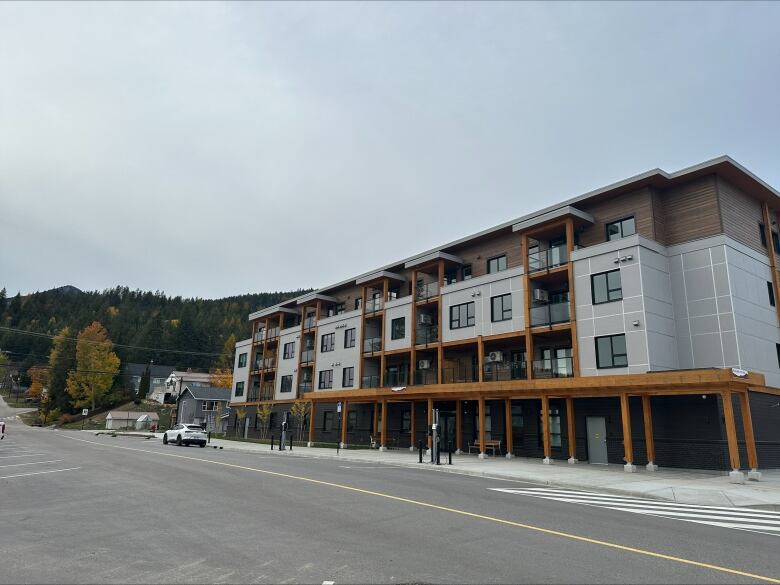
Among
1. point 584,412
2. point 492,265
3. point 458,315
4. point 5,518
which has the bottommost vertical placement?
point 5,518

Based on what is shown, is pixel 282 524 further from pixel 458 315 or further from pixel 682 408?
pixel 458 315

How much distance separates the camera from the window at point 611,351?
25.2 m

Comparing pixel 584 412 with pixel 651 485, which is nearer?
pixel 651 485

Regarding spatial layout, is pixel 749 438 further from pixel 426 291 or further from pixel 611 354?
pixel 426 291

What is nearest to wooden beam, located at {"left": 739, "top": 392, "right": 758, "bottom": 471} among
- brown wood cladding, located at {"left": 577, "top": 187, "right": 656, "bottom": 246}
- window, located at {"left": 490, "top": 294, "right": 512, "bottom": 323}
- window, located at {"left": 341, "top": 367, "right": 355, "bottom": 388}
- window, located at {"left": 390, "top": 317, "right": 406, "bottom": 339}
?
brown wood cladding, located at {"left": 577, "top": 187, "right": 656, "bottom": 246}

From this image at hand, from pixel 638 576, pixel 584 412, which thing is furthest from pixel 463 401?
pixel 638 576

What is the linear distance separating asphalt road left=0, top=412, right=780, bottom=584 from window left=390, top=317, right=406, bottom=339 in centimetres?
2439

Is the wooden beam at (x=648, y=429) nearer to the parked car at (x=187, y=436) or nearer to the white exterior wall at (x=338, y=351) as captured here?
the white exterior wall at (x=338, y=351)

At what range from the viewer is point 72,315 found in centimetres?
14512

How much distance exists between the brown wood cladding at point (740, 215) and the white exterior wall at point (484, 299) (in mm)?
10210

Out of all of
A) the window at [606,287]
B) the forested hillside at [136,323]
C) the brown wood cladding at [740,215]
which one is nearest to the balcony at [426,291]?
the window at [606,287]

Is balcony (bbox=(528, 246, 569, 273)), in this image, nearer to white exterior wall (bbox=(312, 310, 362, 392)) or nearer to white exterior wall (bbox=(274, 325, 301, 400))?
white exterior wall (bbox=(312, 310, 362, 392))

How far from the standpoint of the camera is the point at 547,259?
96.8ft

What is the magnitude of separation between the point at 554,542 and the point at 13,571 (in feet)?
23.5
